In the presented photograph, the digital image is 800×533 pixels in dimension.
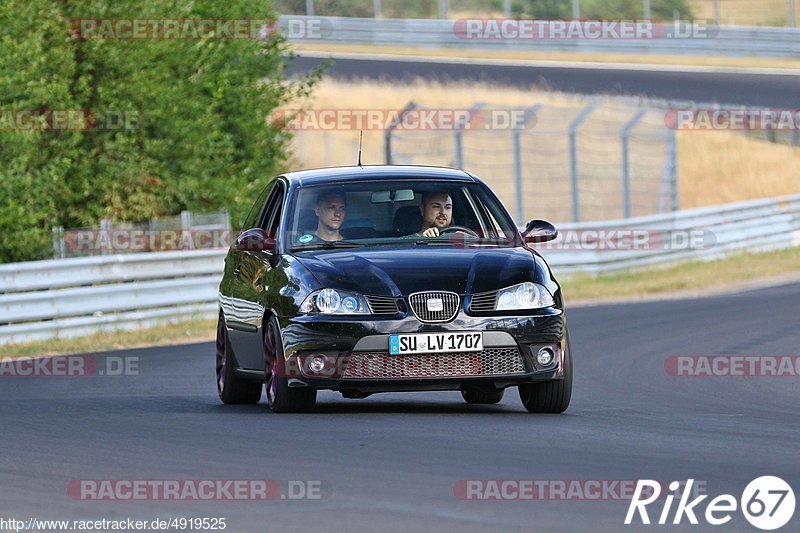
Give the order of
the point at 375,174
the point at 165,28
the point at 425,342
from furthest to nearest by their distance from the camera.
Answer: the point at 165,28
the point at 375,174
the point at 425,342

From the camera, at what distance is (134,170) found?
25.5 m

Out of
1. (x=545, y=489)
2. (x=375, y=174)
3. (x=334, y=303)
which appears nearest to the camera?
(x=545, y=489)

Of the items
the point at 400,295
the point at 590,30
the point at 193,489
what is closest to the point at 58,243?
the point at 400,295

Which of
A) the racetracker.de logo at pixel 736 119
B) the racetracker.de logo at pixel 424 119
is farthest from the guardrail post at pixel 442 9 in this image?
the racetracker.de logo at pixel 736 119

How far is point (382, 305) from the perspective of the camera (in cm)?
978

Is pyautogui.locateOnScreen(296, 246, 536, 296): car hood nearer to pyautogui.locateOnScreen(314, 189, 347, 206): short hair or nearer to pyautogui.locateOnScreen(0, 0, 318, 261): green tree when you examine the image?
pyautogui.locateOnScreen(314, 189, 347, 206): short hair

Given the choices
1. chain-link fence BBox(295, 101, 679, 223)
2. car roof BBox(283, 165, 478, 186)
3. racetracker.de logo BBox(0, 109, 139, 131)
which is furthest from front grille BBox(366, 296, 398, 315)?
chain-link fence BBox(295, 101, 679, 223)

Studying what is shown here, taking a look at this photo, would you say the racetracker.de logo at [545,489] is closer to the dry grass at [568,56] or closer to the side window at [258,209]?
the side window at [258,209]

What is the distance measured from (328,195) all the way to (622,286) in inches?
624

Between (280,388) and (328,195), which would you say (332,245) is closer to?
(328,195)

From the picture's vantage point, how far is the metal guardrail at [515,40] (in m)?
49.4

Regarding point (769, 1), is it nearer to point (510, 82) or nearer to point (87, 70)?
point (510, 82)

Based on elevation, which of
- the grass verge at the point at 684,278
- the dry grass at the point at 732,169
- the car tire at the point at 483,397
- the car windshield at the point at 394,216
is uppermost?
the car windshield at the point at 394,216

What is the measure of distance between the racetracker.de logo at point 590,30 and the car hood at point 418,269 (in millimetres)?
38778
